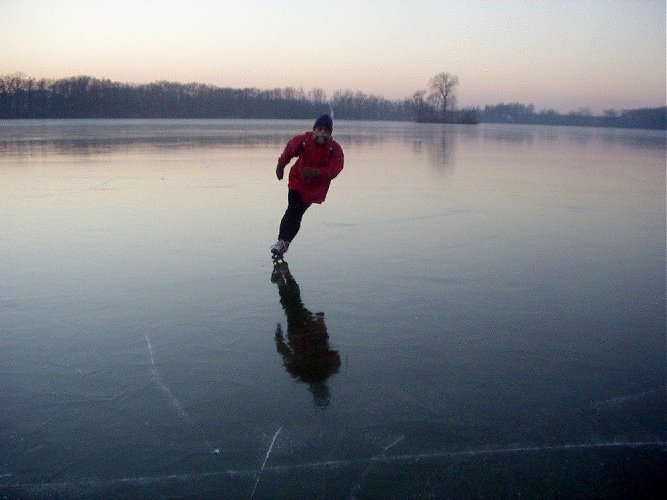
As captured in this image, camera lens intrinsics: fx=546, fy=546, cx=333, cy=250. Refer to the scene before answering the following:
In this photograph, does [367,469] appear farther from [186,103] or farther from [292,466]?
[186,103]

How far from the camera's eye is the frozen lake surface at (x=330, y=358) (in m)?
2.17

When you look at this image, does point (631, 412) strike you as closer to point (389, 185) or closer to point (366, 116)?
point (389, 185)

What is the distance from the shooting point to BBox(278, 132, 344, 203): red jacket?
5516 mm

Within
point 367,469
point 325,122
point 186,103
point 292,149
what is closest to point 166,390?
point 367,469

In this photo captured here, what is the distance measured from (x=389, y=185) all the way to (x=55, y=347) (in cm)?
768

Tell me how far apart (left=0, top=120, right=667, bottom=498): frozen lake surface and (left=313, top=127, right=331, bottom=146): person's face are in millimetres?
1072

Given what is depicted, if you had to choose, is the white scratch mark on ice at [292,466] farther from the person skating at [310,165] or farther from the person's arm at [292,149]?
the person's arm at [292,149]

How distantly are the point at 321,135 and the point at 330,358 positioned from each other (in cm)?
291

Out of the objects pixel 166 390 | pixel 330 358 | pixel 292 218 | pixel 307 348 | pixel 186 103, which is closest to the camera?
pixel 166 390

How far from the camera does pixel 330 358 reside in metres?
3.08

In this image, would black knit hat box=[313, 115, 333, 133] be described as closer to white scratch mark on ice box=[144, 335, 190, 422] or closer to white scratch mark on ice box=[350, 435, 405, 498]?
white scratch mark on ice box=[144, 335, 190, 422]

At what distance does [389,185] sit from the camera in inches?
400

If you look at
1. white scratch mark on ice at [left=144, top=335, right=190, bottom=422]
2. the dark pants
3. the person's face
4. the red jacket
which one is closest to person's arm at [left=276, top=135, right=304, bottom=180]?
the red jacket

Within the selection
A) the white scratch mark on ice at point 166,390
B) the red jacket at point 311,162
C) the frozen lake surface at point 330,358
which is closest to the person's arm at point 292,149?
the red jacket at point 311,162
